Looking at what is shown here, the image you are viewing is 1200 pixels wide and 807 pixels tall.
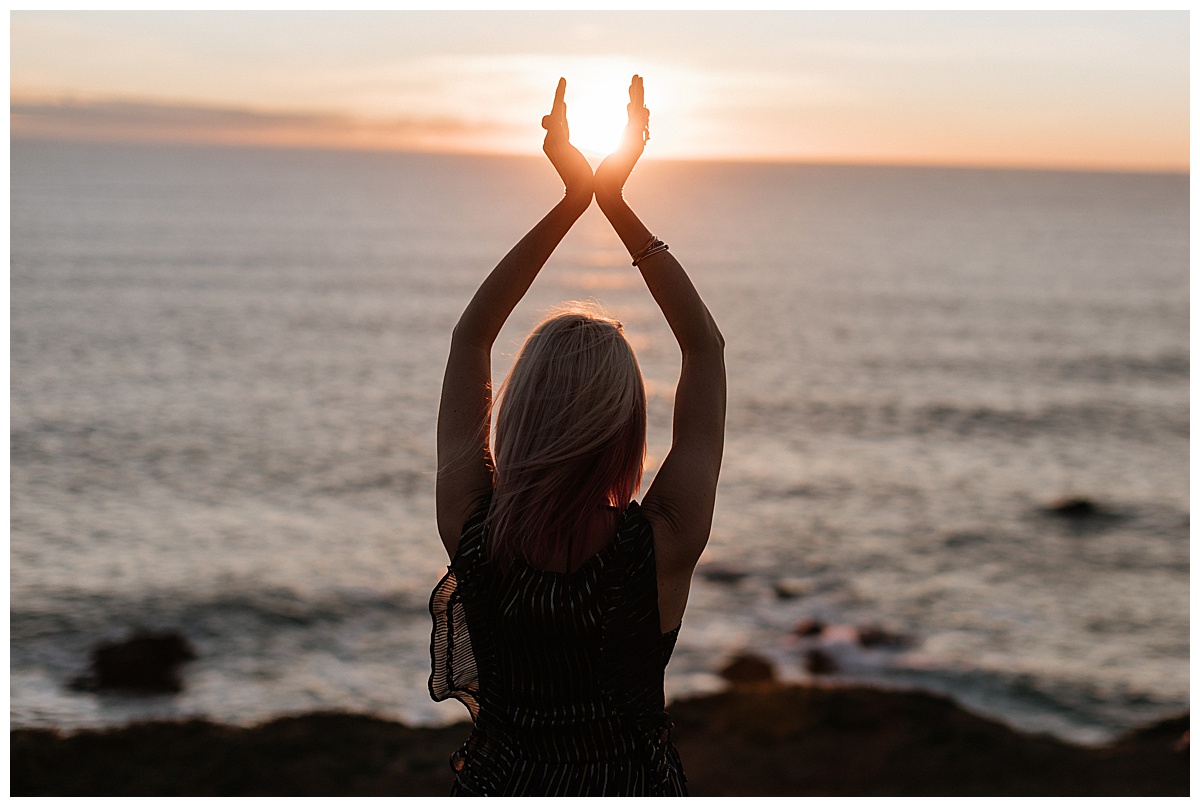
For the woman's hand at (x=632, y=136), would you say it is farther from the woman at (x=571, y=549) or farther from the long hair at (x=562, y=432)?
the long hair at (x=562, y=432)

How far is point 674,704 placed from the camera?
14.1m

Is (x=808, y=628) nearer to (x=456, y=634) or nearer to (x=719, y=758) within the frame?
(x=719, y=758)

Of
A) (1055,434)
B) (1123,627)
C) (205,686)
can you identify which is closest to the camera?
(205,686)

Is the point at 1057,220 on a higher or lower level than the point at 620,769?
higher

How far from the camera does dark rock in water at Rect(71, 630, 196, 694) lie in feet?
53.2

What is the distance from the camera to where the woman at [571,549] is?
239cm

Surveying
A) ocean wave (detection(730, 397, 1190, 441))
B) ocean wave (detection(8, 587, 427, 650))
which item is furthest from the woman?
ocean wave (detection(730, 397, 1190, 441))

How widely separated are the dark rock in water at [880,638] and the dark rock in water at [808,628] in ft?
2.41

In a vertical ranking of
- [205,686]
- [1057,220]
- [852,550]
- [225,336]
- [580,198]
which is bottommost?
[205,686]

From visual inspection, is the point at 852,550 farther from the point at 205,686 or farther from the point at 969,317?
the point at 969,317

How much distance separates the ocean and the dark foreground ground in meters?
2.85

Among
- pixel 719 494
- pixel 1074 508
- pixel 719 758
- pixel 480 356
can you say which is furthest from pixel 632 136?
pixel 1074 508

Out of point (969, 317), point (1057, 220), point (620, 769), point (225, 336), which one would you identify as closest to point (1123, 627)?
point (620, 769)

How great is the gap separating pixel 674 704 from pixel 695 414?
12.2 m
